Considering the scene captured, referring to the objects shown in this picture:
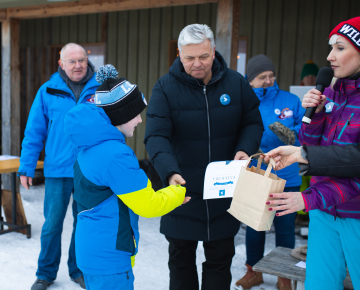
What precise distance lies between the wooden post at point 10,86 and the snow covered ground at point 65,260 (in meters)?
1.43

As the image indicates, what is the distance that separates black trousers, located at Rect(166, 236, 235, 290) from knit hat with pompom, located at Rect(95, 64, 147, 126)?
0.86 m

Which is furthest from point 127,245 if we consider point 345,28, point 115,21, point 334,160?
point 115,21

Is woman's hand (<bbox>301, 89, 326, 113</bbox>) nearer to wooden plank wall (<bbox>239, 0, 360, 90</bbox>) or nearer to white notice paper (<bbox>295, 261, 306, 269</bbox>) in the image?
white notice paper (<bbox>295, 261, 306, 269</bbox>)

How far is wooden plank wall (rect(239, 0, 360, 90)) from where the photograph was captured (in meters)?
5.49

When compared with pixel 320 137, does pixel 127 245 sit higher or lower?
lower

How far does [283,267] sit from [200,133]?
3.82 feet

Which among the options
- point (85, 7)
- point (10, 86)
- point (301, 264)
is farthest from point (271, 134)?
point (10, 86)

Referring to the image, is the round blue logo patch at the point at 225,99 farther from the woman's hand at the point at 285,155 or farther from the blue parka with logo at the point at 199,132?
the woman's hand at the point at 285,155

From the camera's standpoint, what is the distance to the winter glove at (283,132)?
3016 millimetres

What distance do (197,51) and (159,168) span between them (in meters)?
0.69

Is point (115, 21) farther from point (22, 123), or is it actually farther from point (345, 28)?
point (345, 28)

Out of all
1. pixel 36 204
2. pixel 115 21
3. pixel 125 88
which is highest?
pixel 115 21

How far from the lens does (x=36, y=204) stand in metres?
5.72

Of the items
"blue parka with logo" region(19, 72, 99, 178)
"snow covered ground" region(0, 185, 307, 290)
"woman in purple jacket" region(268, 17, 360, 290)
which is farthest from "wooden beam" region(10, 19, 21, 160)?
"woman in purple jacket" region(268, 17, 360, 290)
